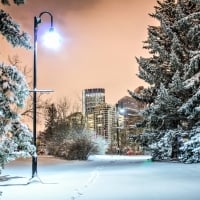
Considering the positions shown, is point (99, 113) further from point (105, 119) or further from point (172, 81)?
point (172, 81)

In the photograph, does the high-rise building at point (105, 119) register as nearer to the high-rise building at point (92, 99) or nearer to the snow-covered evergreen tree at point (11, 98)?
the high-rise building at point (92, 99)

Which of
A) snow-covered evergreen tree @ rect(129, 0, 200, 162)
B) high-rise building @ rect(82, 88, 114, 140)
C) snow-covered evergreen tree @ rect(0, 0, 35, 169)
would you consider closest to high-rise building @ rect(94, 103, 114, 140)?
high-rise building @ rect(82, 88, 114, 140)

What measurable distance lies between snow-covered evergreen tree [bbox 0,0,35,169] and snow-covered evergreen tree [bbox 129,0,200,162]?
24.6 metres

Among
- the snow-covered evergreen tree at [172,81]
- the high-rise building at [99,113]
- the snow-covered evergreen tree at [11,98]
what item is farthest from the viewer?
the high-rise building at [99,113]

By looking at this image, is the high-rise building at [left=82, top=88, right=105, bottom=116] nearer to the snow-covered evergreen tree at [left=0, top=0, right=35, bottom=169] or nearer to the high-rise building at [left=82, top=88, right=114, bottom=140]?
the high-rise building at [left=82, top=88, right=114, bottom=140]

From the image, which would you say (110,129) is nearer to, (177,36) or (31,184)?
(177,36)

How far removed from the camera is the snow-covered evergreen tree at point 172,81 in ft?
118

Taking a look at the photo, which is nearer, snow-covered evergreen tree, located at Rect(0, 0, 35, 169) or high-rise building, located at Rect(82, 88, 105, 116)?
snow-covered evergreen tree, located at Rect(0, 0, 35, 169)

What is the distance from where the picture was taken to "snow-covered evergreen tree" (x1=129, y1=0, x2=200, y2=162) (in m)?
35.9

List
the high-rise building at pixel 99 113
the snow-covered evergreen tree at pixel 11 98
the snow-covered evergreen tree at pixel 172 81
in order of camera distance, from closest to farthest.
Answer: the snow-covered evergreen tree at pixel 11 98, the snow-covered evergreen tree at pixel 172 81, the high-rise building at pixel 99 113

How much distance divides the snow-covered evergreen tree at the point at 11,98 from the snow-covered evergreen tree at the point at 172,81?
2456 cm

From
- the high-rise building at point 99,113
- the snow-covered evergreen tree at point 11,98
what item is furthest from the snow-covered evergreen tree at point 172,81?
the high-rise building at point 99,113

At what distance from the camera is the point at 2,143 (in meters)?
9.38

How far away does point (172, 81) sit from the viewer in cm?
3859
